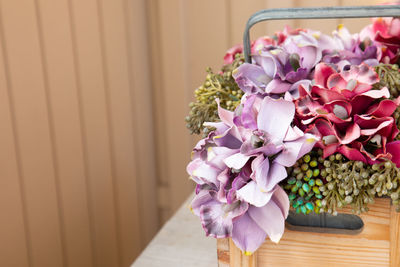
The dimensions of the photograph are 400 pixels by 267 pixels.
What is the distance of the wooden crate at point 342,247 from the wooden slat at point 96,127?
53 cm

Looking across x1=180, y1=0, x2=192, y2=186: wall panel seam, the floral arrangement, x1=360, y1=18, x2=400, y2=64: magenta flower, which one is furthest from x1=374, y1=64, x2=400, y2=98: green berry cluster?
x1=180, y1=0, x2=192, y2=186: wall panel seam

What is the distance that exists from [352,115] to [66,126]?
0.60 metres

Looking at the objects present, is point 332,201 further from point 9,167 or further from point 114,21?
point 114,21

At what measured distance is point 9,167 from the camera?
0.81 meters

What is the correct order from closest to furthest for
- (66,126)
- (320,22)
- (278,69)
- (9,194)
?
(278,69) < (9,194) < (66,126) < (320,22)

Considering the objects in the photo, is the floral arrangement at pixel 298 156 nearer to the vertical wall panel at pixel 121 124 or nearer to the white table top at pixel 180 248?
the white table top at pixel 180 248

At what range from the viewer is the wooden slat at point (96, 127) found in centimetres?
96

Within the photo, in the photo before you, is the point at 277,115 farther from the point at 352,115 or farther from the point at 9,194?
the point at 9,194

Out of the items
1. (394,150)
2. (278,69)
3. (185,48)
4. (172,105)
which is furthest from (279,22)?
(394,150)

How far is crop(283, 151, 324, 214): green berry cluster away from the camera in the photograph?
49cm

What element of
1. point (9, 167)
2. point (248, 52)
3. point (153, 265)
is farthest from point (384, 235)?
point (9, 167)

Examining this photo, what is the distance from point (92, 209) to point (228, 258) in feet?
1.74

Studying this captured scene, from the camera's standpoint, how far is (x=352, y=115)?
52 centimetres

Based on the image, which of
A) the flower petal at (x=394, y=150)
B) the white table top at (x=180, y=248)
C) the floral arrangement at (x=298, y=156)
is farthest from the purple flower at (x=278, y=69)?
the white table top at (x=180, y=248)
